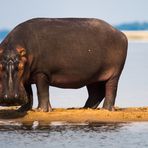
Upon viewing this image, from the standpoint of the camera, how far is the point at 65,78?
65.4ft

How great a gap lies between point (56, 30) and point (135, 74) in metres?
13.0

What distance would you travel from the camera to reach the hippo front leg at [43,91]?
19.6 m

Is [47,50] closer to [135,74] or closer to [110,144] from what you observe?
[110,144]

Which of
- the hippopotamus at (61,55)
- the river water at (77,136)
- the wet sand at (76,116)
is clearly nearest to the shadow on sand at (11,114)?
the wet sand at (76,116)

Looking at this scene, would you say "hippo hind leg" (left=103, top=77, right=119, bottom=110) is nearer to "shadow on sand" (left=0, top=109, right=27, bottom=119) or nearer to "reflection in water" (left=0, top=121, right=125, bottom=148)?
"shadow on sand" (left=0, top=109, right=27, bottom=119)

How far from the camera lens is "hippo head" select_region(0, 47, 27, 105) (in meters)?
18.6

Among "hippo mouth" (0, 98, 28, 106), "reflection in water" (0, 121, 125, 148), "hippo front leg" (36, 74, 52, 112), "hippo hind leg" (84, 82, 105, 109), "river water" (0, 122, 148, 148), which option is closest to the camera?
"river water" (0, 122, 148, 148)

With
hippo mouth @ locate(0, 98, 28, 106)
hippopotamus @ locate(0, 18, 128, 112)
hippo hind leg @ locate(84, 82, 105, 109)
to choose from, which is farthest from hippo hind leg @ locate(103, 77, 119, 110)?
hippo mouth @ locate(0, 98, 28, 106)

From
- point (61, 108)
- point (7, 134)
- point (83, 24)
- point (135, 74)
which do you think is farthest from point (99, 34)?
point (135, 74)

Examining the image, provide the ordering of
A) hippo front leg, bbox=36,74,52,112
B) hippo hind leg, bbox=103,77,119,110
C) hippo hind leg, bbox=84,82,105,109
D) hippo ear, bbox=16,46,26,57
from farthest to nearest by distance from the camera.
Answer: hippo hind leg, bbox=84,82,105,109
hippo hind leg, bbox=103,77,119,110
hippo front leg, bbox=36,74,52,112
hippo ear, bbox=16,46,26,57

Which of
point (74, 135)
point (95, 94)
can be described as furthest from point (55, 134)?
point (95, 94)

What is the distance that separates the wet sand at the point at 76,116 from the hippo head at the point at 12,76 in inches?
18.6

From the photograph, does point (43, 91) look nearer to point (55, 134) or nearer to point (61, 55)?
point (61, 55)

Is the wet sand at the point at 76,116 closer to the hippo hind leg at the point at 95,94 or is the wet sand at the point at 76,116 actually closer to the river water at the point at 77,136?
the river water at the point at 77,136
